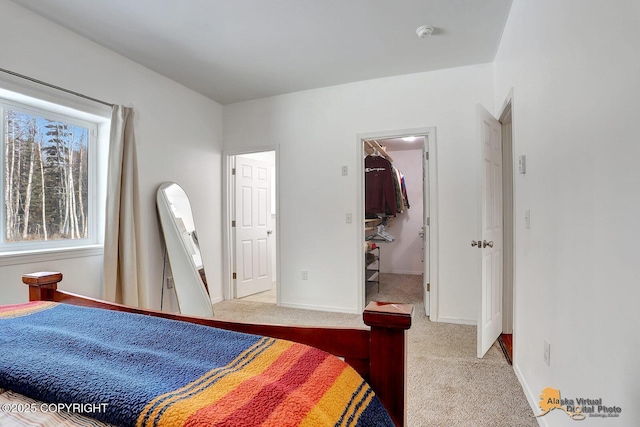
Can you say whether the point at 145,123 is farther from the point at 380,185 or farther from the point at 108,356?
the point at 380,185

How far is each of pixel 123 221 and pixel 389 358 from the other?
2723 mm

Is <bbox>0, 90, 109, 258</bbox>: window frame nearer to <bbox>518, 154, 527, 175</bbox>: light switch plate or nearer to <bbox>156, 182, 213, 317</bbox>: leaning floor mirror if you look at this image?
<bbox>156, 182, 213, 317</bbox>: leaning floor mirror

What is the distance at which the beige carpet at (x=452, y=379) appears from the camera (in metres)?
1.75

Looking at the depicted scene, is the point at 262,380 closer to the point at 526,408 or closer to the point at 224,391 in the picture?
the point at 224,391

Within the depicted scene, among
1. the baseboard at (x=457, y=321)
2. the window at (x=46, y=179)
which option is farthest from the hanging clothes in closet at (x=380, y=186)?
the window at (x=46, y=179)

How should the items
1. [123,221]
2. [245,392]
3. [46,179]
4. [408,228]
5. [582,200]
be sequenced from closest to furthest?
[245,392] < [582,200] < [46,179] < [123,221] < [408,228]

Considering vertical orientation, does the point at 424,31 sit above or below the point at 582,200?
above

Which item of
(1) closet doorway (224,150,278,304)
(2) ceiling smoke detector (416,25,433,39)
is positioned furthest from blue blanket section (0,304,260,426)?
(1) closet doorway (224,150,278,304)

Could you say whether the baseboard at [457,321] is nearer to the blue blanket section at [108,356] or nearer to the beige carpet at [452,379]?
the beige carpet at [452,379]

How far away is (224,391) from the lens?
0.70 meters

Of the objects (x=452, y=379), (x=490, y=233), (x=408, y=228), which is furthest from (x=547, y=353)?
(x=408, y=228)

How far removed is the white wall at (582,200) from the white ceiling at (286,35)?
74cm

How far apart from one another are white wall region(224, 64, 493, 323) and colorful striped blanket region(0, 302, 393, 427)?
271 centimetres

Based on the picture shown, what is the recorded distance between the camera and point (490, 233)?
254 centimetres
